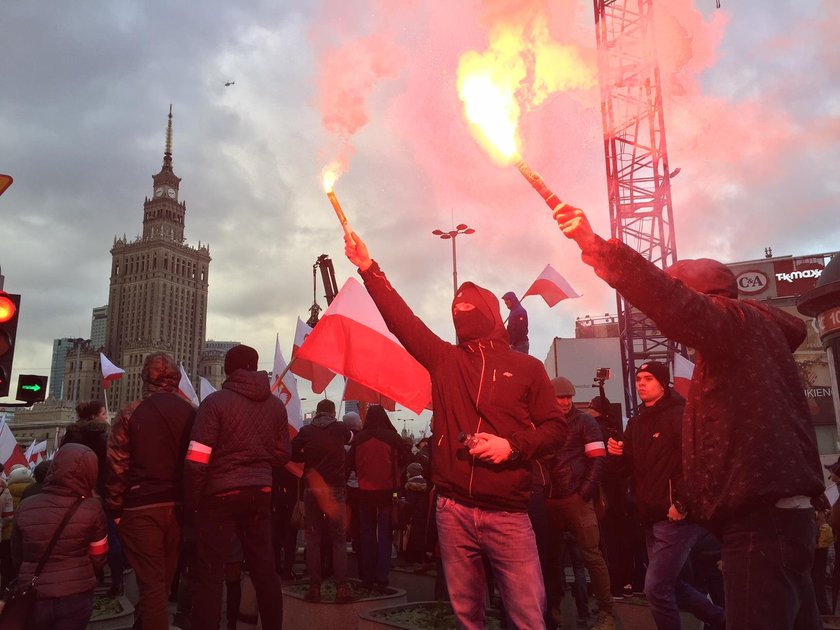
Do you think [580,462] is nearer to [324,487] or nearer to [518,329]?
[518,329]

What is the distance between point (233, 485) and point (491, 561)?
232 cm

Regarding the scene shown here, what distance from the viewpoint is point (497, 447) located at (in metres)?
3.21

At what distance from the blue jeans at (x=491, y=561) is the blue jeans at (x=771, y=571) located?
98cm

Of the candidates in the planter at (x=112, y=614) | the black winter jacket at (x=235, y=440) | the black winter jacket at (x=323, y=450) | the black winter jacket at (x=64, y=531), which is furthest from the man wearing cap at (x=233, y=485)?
the planter at (x=112, y=614)

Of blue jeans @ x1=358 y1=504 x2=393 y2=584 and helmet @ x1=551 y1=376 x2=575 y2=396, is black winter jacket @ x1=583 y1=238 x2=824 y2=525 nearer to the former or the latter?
helmet @ x1=551 y1=376 x2=575 y2=396

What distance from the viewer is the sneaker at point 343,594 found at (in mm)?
6891

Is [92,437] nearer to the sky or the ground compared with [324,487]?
nearer to the sky

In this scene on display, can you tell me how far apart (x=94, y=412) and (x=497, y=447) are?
5.82 metres

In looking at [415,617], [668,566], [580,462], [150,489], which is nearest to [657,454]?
[668,566]

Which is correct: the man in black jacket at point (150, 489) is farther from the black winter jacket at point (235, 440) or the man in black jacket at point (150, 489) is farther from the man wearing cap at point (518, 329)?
the man wearing cap at point (518, 329)

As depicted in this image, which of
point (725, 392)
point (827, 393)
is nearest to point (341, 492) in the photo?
point (725, 392)

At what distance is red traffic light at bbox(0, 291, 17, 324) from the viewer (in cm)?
778

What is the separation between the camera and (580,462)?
252 inches

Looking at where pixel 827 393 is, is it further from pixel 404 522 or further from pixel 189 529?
pixel 189 529
